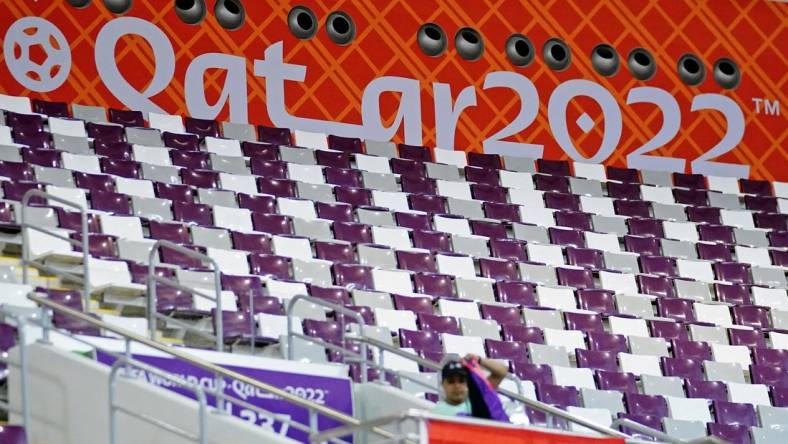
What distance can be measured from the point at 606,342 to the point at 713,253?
2766mm

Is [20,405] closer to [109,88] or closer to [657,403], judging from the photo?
[657,403]

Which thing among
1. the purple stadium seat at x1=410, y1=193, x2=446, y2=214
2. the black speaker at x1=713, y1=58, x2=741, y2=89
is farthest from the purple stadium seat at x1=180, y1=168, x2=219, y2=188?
the black speaker at x1=713, y1=58, x2=741, y2=89

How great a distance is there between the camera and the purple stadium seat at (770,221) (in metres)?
14.0

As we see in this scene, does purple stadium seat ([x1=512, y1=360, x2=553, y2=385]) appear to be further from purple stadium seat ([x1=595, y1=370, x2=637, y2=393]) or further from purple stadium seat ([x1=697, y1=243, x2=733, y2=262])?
purple stadium seat ([x1=697, y1=243, x2=733, y2=262])

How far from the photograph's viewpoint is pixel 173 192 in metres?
11.2

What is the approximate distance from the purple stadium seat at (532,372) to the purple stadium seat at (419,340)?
0.50m

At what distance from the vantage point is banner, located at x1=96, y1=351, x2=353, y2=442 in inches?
275

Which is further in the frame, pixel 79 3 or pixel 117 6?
pixel 117 6

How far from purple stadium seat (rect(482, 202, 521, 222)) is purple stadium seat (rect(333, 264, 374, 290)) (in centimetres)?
228

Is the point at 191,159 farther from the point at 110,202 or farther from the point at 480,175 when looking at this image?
the point at 480,175

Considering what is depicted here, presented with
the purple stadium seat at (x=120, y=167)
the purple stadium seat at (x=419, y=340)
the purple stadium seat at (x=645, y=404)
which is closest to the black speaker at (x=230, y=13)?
the purple stadium seat at (x=120, y=167)

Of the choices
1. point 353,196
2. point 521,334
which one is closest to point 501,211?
point 353,196

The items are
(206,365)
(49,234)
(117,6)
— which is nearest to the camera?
(206,365)

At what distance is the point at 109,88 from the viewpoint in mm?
13102
